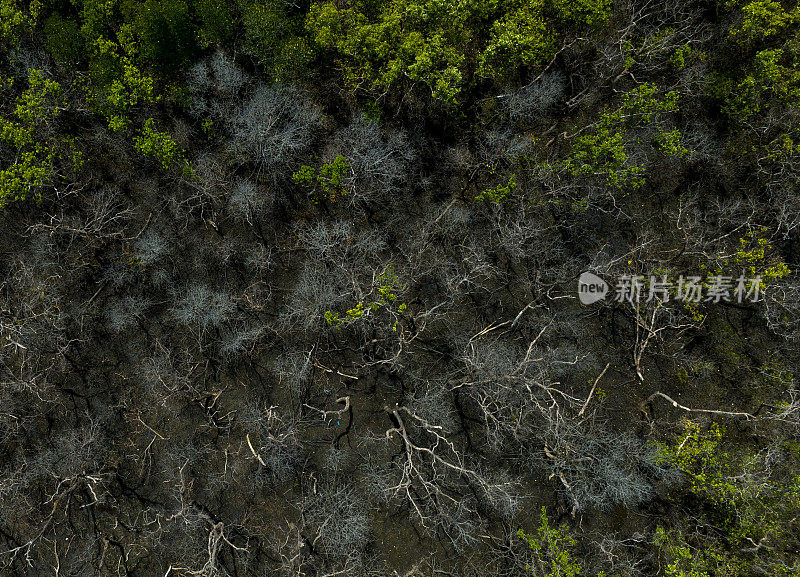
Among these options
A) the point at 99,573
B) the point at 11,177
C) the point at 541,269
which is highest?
the point at 11,177

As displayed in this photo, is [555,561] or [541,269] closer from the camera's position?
[555,561]

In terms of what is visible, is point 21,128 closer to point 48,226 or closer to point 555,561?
point 48,226

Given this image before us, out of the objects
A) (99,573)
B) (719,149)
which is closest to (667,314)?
(719,149)

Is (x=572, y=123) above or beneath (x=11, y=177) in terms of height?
beneath

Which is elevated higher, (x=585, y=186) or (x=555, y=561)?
(x=585, y=186)

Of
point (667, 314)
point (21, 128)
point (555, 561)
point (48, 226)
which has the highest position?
point (21, 128)

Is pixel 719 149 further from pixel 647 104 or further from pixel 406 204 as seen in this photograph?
pixel 406 204

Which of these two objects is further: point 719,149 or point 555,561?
point 719,149

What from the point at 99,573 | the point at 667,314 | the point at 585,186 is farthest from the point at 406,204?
the point at 99,573
